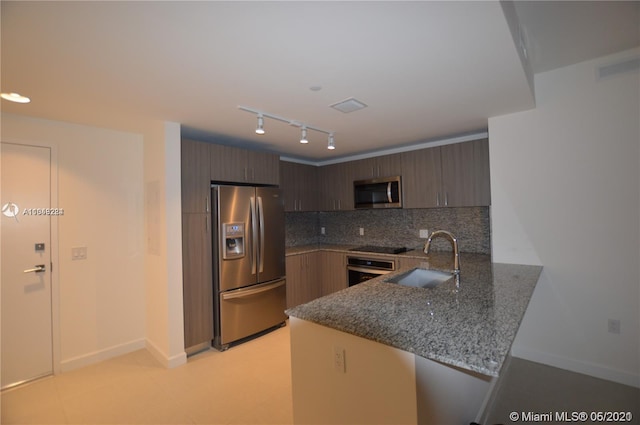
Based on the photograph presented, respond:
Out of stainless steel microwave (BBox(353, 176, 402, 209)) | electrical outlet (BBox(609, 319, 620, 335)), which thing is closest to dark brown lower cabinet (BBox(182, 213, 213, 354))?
A: stainless steel microwave (BBox(353, 176, 402, 209))

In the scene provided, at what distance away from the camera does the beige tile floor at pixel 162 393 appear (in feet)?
6.53

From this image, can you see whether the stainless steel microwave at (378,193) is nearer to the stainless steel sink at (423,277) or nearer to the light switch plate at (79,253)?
the stainless steel sink at (423,277)

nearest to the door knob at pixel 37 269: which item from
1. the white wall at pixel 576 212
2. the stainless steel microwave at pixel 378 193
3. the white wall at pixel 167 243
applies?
the white wall at pixel 167 243

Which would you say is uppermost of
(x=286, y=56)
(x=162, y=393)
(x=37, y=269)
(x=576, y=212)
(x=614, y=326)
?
(x=286, y=56)

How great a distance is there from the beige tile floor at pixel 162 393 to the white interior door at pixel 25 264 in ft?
0.76

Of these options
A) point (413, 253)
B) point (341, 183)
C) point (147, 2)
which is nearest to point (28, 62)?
point (147, 2)

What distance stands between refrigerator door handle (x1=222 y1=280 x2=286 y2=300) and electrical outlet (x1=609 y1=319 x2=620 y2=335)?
310 cm

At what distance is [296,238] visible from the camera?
466 centimetres

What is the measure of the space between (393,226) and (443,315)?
9.29ft

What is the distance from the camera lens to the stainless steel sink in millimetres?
2382

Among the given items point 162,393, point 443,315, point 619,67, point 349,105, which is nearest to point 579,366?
point 443,315

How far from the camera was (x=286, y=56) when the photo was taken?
5.11 ft

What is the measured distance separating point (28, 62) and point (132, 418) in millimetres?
2369

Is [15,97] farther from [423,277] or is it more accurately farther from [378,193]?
[378,193]
